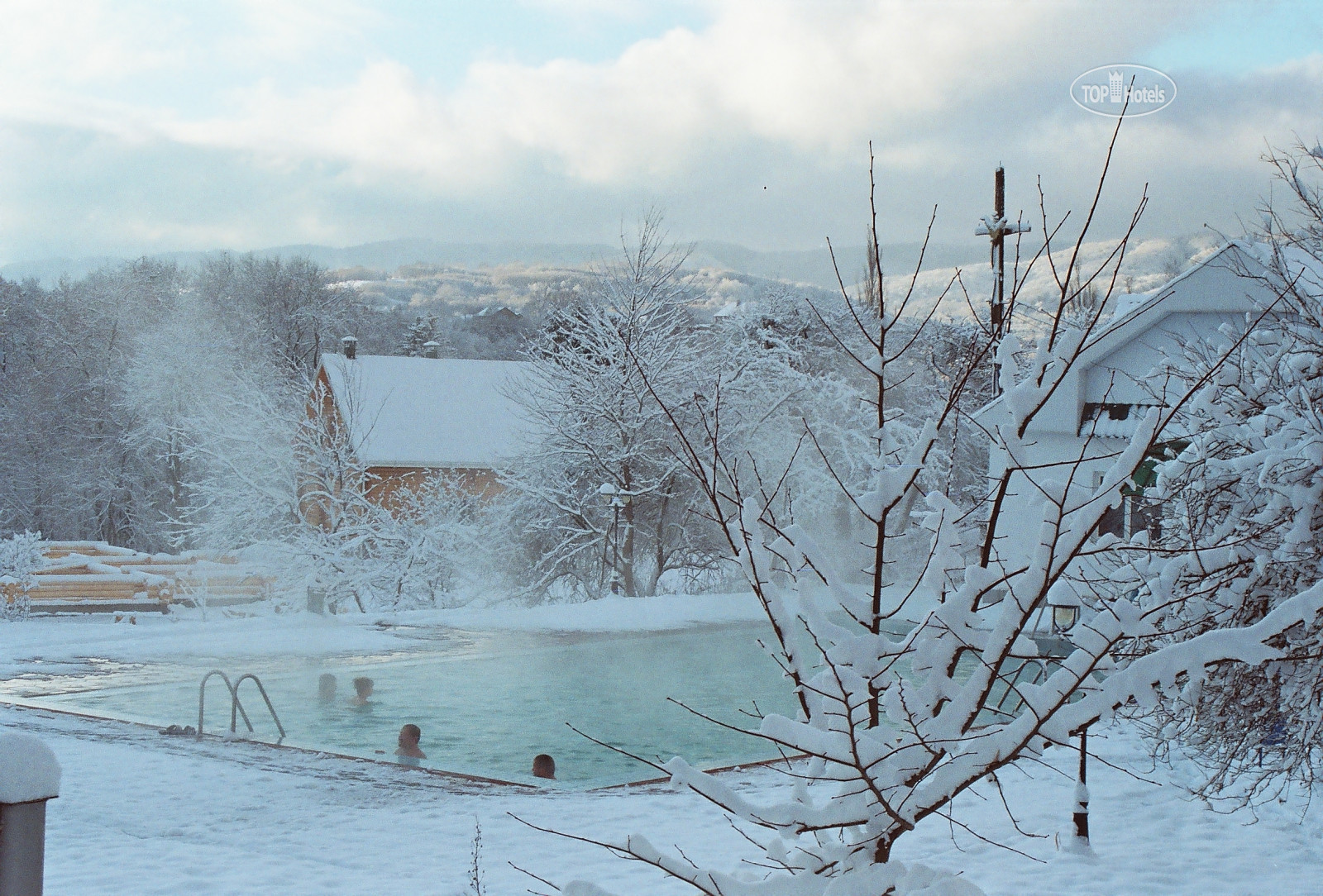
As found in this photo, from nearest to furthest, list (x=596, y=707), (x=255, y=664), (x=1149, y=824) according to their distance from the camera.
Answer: (x=1149, y=824) → (x=596, y=707) → (x=255, y=664)

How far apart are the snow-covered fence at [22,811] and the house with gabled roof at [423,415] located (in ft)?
63.5

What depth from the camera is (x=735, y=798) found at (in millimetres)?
2271

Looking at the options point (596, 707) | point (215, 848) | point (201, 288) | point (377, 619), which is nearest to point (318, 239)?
point (201, 288)

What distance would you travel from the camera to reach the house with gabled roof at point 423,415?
2469 centimetres

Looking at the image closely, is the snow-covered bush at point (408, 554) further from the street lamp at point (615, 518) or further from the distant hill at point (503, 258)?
the distant hill at point (503, 258)

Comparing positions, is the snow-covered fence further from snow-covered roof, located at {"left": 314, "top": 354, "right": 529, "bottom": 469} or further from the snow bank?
snow-covered roof, located at {"left": 314, "top": 354, "right": 529, "bottom": 469}

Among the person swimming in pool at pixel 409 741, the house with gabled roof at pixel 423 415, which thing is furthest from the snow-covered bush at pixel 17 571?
the person swimming in pool at pixel 409 741

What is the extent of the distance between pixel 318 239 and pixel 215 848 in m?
36.9

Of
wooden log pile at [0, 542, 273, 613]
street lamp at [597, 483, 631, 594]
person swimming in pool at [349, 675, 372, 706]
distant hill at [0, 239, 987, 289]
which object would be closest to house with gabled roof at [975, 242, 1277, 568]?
distant hill at [0, 239, 987, 289]

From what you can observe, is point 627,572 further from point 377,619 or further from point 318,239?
point 318,239

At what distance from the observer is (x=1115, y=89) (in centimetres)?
770

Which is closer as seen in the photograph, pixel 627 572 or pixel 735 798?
pixel 735 798

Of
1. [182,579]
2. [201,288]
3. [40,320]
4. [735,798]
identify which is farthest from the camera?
[201,288]

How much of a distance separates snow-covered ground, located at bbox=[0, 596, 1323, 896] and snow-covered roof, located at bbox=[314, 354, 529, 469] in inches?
656
